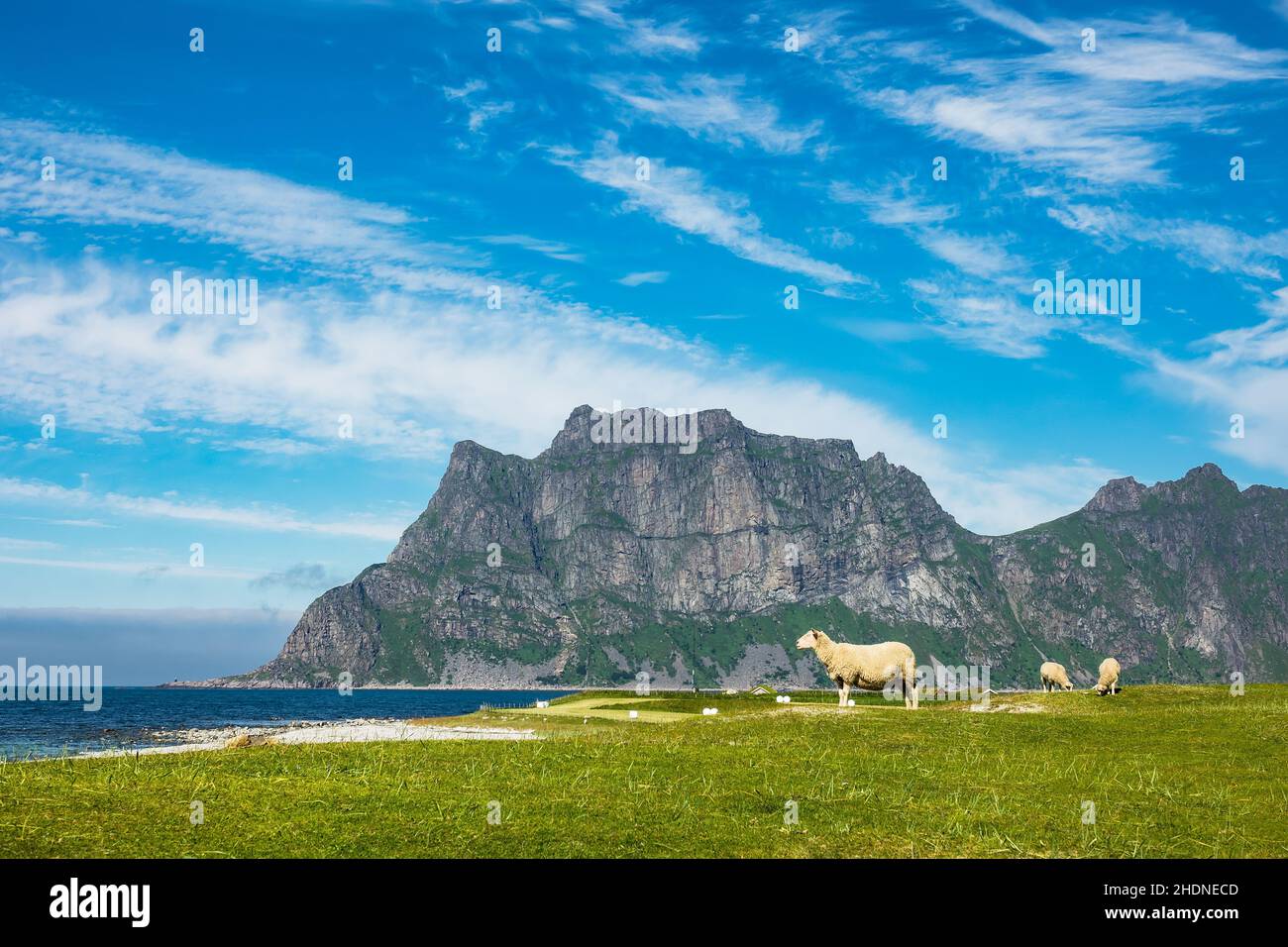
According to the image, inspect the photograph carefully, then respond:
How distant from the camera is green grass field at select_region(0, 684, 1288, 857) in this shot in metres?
16.5

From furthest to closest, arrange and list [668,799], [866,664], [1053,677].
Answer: [1053,677], [866,664], [668,799]

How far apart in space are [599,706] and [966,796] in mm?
53193

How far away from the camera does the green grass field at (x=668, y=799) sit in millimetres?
16453

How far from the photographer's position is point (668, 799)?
20.6 metres

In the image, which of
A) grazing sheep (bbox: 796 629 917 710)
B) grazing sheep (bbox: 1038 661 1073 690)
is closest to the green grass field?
grazing sheep (bbox: 796 629 917 710)

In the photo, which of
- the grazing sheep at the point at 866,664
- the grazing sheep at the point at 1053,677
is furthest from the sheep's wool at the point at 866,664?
the grazing sheep at the point at 1053,677

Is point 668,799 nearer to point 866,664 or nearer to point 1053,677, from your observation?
point 866,664

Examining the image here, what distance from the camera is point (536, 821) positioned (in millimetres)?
17938

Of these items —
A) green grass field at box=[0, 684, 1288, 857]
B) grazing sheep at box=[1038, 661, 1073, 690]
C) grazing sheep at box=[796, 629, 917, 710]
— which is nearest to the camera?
green grass field at box=[0, 684, 1288, 857]

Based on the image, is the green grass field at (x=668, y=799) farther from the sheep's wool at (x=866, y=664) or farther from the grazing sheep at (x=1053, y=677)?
the grazing sheep at (x=1053, y=677)

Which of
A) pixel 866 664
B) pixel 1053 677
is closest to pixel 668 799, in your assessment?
pixel 866 664

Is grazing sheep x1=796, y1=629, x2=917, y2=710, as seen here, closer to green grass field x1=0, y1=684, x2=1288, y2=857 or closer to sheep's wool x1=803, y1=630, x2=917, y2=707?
sheep's wool x1=803, y1=630, x2=917, y2=707

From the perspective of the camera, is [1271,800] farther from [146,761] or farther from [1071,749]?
[146,761]
